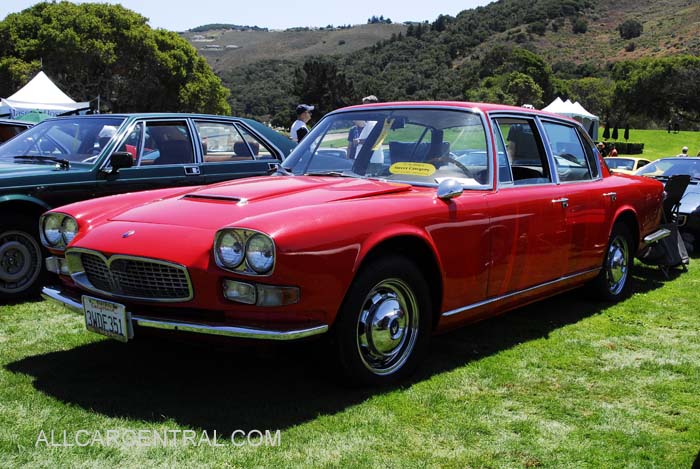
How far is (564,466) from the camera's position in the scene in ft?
9.59

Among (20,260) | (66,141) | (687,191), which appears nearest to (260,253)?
(20,260)

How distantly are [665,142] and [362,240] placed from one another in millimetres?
58740

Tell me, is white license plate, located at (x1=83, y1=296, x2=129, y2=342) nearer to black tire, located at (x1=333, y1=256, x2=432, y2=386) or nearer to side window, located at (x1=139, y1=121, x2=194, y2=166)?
black tire, located at (x1=333, y1=256, x2=432, y2=386)

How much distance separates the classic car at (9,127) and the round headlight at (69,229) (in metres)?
6.73

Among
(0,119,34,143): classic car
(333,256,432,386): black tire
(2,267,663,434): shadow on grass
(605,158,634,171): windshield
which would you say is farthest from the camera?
(605,158,634,171): windshield

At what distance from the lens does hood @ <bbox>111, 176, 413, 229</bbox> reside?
354 cm

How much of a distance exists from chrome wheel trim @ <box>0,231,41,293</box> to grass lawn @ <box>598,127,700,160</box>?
46.2 m

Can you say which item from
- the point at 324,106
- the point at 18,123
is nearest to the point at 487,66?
the point at 324,106

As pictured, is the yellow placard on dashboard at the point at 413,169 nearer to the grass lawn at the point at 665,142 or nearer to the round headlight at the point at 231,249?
the round headlight at the point at 231,249

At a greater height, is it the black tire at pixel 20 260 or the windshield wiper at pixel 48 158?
the windshield wiper at pixel 48 158

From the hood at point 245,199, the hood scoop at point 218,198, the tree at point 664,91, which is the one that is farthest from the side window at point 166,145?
the tree at point 664,91

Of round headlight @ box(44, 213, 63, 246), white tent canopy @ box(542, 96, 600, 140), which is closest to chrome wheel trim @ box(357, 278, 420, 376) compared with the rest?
round headlight @ box(44, 213, 63, 246)

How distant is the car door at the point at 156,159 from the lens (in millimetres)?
6066

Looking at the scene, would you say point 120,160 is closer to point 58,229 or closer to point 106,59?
point 58,229
